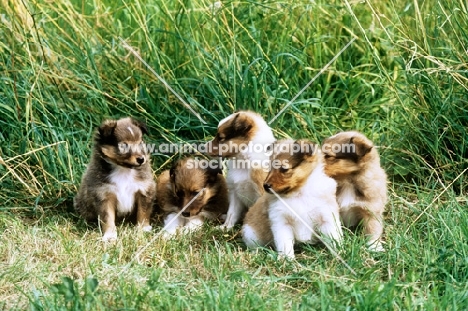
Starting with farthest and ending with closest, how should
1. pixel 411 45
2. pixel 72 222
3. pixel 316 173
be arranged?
1. pixel 411 45
2. pixel 72 222
3. pixel 316 173

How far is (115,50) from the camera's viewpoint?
25.7 ft

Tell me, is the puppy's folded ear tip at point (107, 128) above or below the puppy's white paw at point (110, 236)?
above

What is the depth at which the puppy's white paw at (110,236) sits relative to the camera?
620 cm

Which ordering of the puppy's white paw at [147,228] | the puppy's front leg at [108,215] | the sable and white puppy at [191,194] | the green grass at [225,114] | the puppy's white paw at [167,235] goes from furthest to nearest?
the sable and white puppy at [191,194] → the puppy's white paw at [147,228] → the puppy's front leg at [108,215] → the puppy's white paw at [167,235] → the green grass at [225,114]

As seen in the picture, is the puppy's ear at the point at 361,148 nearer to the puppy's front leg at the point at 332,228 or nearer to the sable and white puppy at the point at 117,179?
the puppy's front leg at the point at 332,228

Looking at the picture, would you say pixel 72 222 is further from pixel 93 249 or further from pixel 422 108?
pixel 422 108

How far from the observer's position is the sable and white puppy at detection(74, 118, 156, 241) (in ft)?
21.1

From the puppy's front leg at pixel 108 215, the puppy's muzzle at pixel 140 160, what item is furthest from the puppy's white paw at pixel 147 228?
the puppy's muzzle at pixel 140 160

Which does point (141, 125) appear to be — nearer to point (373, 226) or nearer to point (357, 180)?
point (357, 180)

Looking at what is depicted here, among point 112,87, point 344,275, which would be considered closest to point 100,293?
point 344,275

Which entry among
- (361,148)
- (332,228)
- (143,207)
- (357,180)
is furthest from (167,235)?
(361,148)

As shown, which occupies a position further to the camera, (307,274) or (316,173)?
(316,173)

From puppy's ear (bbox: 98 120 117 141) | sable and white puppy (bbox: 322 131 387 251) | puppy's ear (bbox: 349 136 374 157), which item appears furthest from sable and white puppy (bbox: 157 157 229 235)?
puppy's ear (bbox: 349 136 374 157)

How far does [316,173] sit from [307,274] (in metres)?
0.84
